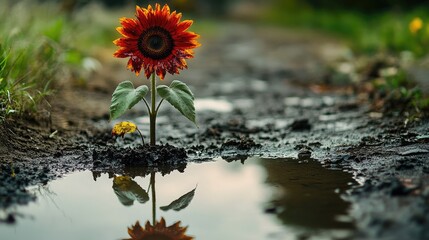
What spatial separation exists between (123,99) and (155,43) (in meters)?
0.40

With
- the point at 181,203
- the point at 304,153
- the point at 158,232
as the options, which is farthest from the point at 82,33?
the point at 158,232

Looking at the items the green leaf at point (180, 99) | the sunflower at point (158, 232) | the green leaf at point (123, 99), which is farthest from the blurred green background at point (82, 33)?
the sunflower at point (158, 232)

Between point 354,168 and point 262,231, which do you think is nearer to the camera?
point 262,231

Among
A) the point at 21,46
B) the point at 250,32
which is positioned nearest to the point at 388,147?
the point at 21,46

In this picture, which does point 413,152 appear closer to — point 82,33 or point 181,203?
point 181,203

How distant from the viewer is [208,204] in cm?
288

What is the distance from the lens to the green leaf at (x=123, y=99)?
10.9 feet

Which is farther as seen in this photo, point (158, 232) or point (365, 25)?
point (365, 25)

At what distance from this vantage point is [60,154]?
375 cm

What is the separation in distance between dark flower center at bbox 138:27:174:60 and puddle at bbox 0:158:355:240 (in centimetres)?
70

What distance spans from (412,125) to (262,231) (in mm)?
2201

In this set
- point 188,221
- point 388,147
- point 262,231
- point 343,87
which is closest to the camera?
point 262,231

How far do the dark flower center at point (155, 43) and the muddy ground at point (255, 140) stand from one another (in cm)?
58

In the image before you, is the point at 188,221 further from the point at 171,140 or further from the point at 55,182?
the point at 171,140
